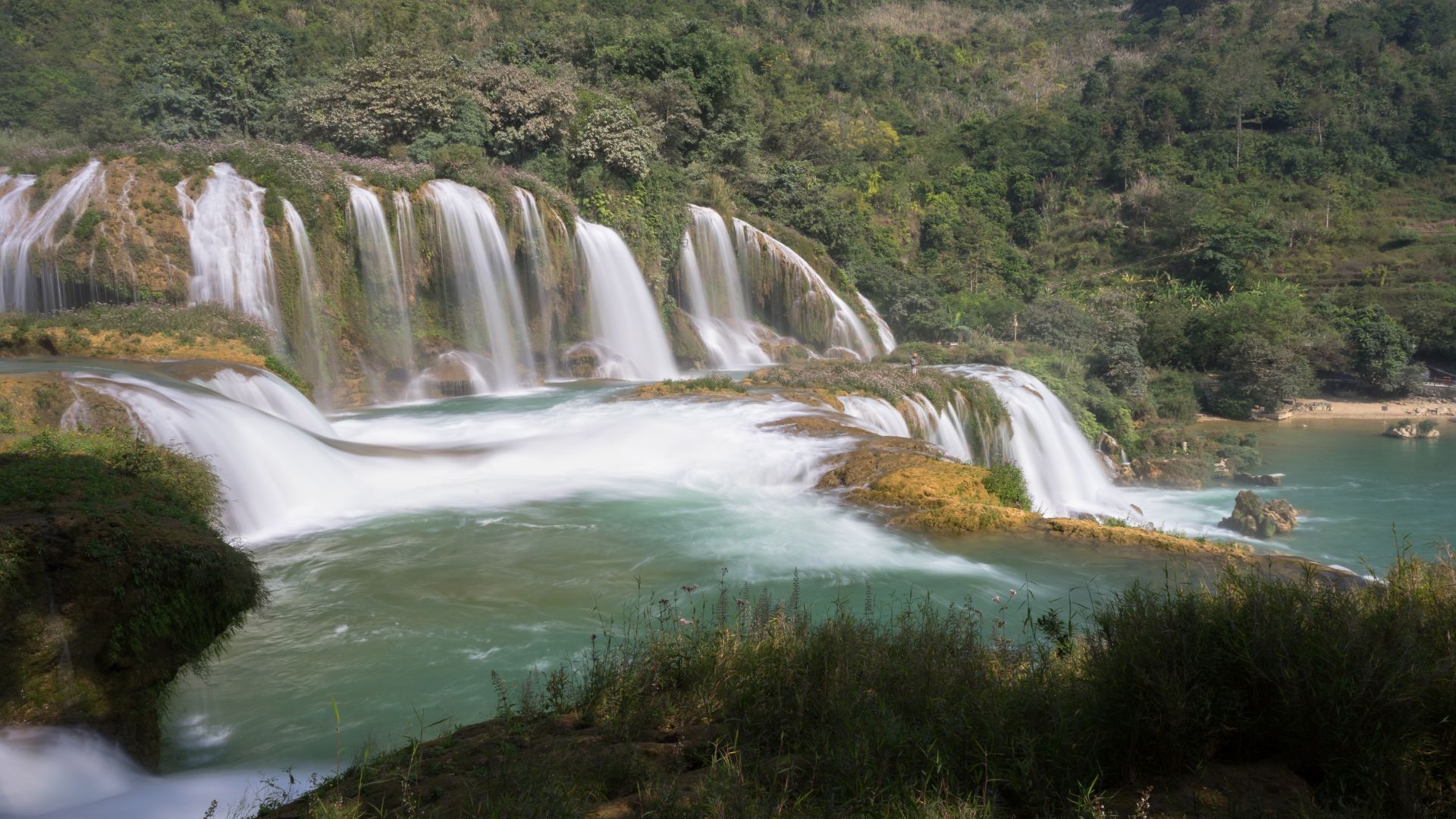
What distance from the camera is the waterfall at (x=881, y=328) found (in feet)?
107

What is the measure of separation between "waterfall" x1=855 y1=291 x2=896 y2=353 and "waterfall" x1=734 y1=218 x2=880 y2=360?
71.0 inches

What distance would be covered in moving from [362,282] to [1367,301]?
4418cm

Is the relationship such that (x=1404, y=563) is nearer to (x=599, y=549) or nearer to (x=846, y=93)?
(x=599, y=549)

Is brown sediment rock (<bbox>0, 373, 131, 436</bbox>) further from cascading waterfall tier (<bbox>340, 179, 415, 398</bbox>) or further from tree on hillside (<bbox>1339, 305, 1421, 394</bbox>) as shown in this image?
tree on hillside (<bbox>1339, 305, 1421, 394</bbox>)

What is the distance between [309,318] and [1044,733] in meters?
19.1

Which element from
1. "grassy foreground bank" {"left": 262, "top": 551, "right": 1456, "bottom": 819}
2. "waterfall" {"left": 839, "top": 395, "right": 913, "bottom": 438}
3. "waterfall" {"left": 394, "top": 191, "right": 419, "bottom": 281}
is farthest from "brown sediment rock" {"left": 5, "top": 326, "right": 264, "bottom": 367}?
"grassy foreground bank" {"left": 262, "top": 551, "right": 1456, "bottom": 819}

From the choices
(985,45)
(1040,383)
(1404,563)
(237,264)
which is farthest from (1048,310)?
(985,45)

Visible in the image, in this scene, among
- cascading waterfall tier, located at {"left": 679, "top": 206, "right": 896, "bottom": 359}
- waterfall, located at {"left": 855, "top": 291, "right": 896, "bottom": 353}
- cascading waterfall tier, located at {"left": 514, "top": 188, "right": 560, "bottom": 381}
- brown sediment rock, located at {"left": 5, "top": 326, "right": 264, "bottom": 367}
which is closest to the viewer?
brown sediment rock, located at {"left": 5, "top": 326, "right": 264, "bottom": 367}

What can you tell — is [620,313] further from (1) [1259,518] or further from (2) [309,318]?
(1) [1259,518]

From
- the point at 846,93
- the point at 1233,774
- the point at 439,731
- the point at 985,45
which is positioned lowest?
the point at 439,731

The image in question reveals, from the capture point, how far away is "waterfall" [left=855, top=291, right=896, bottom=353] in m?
32.8

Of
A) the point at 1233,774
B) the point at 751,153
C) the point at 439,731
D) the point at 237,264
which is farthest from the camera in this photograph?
the point at 751,153

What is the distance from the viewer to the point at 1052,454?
19812mm

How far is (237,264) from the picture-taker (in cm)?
1750
